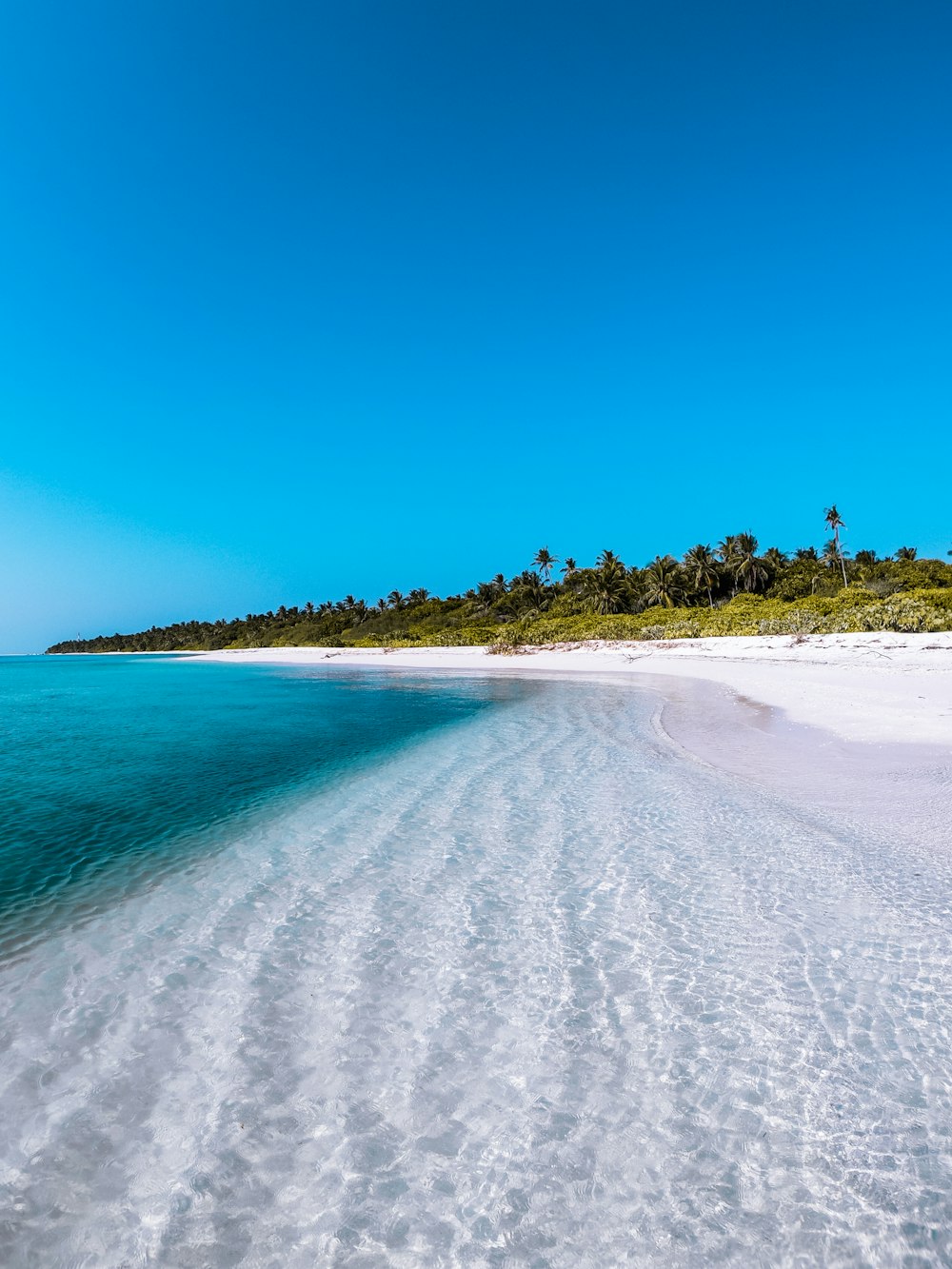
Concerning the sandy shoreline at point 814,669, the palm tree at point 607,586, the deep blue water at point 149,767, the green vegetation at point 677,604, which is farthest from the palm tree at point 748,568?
the deep blue water at point 149,767

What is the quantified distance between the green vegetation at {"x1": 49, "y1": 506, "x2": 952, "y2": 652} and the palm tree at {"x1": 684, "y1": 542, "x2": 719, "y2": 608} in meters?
0.13

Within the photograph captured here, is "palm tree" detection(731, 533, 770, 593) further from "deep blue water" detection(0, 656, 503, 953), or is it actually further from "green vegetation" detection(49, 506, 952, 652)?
"deep blue water" detection(0, 656, 503, 953)

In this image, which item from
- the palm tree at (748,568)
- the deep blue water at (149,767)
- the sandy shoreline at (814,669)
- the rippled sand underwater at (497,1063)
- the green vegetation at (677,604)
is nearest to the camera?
the rippled sand underwater at (497,1063)

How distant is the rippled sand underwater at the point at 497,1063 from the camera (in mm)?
2461

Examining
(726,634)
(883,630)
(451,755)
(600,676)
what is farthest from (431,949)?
(726,634)

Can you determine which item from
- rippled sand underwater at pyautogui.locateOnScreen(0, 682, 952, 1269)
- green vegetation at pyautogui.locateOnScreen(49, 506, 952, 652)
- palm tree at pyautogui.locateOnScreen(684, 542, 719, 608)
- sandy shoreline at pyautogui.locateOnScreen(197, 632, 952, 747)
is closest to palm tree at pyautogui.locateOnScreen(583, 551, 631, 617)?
green vegetation at pyautogui.locateOnScreen(49, 506, 952, 652)

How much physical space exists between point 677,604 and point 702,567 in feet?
17.6

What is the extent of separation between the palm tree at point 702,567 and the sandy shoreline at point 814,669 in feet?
103

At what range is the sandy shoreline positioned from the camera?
12.7 meters

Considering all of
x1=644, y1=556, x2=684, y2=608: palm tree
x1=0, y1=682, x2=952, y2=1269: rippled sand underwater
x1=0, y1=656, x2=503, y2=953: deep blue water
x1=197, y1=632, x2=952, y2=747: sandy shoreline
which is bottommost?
x1=0, y1=682, x2=952, y2=1269: rippled sand underwater

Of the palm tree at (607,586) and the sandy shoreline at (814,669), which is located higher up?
the palm tree at (607,586)

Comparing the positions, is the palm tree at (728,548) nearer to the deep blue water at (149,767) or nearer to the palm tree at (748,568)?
the palm tree at (748,568)

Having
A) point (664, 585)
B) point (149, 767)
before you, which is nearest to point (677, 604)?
point (664, 585)

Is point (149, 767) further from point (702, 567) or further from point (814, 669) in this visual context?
point (702, 567)
